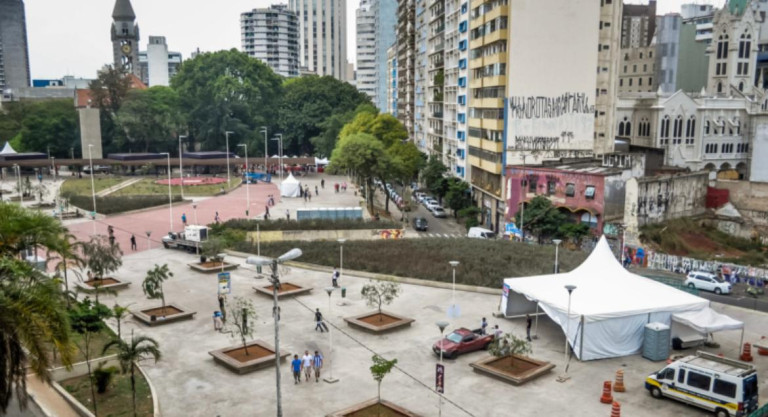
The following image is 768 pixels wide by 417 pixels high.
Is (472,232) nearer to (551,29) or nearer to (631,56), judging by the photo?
(551,29)

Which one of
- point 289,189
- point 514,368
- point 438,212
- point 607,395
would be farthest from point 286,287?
point 289,189

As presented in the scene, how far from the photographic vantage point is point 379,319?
29609 mm

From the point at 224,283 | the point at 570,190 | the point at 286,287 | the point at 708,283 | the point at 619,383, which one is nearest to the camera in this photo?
the point at 619,383

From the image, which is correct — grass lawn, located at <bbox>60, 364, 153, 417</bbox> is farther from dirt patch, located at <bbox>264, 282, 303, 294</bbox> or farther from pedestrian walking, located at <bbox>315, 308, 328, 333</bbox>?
dirt patch, located at <bbox>264, 282, 303, 294</bbox>

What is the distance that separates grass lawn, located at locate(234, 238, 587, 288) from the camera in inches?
1446

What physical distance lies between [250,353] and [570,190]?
3327cm

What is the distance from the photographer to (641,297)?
26.9 meters

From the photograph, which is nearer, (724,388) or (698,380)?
(724,388)

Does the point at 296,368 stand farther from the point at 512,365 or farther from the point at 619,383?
the point at 619,383

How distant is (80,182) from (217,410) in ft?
224

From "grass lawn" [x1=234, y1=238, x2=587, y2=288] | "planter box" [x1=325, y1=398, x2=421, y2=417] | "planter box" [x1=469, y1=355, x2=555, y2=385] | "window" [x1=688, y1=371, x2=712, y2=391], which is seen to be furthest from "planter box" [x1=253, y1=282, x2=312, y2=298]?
"window" [x1=688, y1=371, x2=712, y2=391]

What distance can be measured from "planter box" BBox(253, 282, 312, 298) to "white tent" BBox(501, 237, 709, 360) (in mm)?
10875

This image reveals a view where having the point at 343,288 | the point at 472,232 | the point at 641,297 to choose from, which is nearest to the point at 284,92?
the point at 472,232

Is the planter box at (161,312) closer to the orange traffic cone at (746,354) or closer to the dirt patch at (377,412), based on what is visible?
the dirt patch at (377,412)
